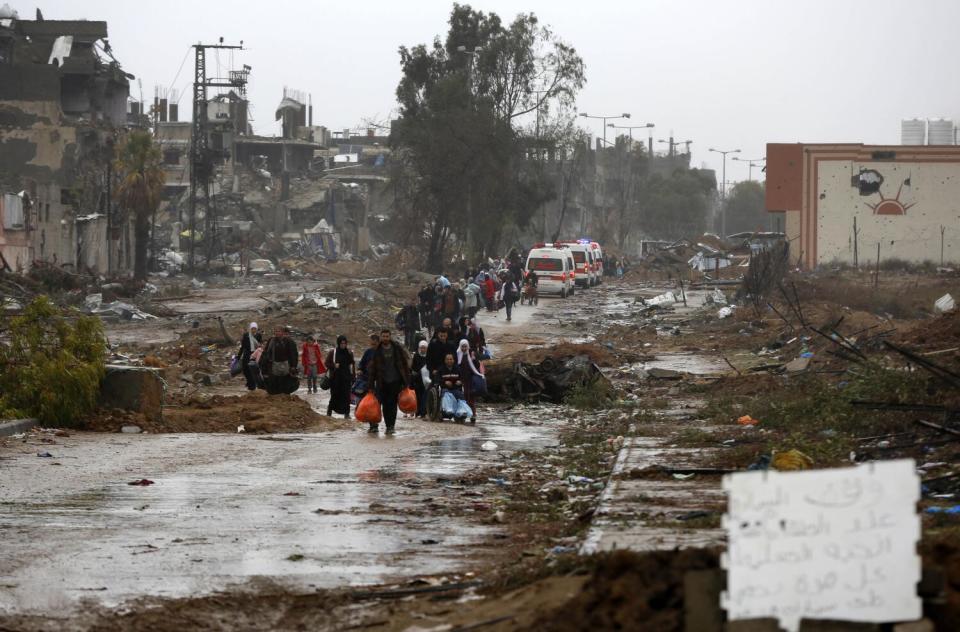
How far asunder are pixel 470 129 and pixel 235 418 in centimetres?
4842

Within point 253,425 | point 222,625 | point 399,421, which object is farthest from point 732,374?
point 222,625

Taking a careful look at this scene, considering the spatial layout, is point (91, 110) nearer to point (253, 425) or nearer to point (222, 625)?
point (253, 425)

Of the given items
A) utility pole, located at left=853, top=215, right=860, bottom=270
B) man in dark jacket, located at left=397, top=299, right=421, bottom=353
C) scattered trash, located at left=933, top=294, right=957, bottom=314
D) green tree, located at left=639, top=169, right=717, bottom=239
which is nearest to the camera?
man in dark jacket, located at left=397, top=299, right=421, bottom=353

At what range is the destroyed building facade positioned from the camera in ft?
240

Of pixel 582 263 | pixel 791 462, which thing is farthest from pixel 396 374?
pixel 582 263

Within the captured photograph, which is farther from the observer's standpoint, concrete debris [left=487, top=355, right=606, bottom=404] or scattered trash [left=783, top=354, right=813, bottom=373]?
concrete debris [left=487, top=355, right=606, bottom=404]

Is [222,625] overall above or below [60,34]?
below

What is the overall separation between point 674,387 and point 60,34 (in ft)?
195

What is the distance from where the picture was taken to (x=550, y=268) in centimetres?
5859

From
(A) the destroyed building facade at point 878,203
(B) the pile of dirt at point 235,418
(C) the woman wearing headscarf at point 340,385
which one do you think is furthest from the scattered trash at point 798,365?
(A) the destroyed building facade at point 878,203

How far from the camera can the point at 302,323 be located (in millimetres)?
37875

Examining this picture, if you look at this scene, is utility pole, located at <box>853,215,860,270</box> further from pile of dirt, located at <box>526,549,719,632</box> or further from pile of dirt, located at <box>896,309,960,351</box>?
pile of dirt, located at <box>526,549,719,632</box>

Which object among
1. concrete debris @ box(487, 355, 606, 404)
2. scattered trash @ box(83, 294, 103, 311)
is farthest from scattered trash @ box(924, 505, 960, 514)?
scattered trash @ box(83, 294, 103, 311)

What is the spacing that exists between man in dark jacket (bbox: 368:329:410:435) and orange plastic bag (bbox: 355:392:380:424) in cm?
14
